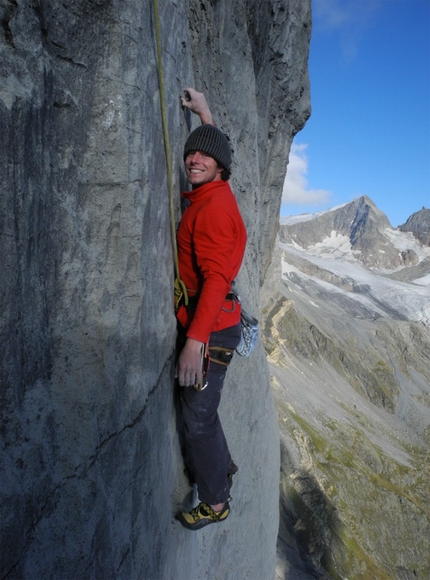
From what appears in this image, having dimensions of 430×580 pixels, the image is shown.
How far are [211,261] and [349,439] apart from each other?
37.8 metres

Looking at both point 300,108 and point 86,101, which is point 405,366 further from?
point 86,101

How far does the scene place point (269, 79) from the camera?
27.6 ft

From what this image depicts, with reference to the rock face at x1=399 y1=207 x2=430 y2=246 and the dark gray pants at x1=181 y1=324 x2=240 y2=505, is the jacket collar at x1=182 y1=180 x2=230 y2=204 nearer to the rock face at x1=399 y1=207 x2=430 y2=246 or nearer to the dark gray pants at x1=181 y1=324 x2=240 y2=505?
the dark gray pants at x1=181 y1=324 x2=240 y2=505

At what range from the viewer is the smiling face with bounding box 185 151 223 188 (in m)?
3.82

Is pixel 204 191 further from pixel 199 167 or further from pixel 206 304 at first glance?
→ pixel 206 304

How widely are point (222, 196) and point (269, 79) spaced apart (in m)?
5.88

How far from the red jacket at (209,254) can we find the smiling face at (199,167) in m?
0.08

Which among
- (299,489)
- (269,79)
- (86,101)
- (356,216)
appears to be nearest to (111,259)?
(86,101)

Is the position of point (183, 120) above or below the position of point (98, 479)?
above

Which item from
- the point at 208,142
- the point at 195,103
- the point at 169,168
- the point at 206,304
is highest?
the point at 195,103

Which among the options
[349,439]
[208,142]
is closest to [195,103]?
[208,142]

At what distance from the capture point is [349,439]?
1448 inches

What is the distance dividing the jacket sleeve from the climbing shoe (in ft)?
7.12

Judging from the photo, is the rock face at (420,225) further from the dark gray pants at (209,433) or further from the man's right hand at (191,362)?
the man's right hand at (191,362)
